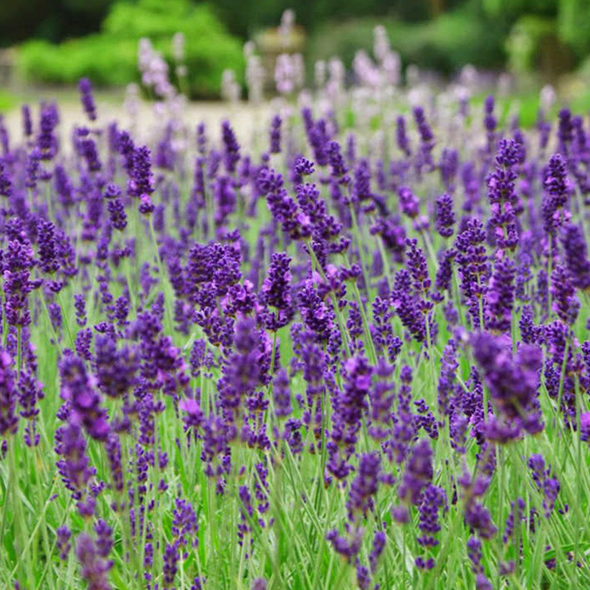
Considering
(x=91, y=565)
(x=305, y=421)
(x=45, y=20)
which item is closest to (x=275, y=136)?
(x=305, y=421)

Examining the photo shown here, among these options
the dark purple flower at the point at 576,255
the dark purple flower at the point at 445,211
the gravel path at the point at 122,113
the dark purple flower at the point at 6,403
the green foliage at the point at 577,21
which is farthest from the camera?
the green foliage at the point at 577,21

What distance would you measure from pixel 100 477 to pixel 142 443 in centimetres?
50

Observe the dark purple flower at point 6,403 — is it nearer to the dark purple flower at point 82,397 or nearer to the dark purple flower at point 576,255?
the dark purple flower at point 82,397

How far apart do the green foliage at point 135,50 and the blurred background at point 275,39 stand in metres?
0.03

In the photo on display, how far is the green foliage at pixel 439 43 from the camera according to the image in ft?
86.5

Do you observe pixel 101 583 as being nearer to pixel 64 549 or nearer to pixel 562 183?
pixel 64 549

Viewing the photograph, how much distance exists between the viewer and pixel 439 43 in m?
26.7

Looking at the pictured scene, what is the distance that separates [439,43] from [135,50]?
8.77 m

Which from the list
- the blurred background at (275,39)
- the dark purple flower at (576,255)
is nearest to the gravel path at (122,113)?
the blurred background at (275,39)

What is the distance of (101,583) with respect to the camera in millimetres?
1402

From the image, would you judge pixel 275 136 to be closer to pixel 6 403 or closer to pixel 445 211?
pixel 445 211

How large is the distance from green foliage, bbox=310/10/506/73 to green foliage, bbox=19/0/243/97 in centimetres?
317

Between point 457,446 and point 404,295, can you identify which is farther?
point 404,295

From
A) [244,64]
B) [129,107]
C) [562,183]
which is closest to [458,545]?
[562,183]
